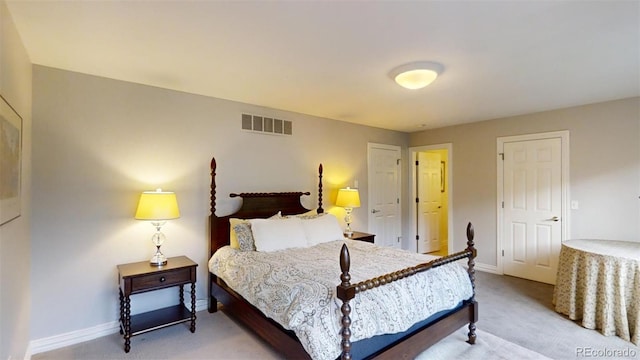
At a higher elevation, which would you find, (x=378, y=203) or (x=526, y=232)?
(x=378, y=203)

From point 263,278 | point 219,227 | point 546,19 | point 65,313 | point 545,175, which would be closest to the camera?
point 546,19

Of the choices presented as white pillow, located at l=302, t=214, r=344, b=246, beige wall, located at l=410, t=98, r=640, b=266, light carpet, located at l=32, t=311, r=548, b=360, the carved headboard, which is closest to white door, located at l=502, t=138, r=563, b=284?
beige wall, located at l=410, t=98, r=640, b=266

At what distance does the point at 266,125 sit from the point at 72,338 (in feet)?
9.55

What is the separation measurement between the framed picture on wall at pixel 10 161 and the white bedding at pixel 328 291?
1.62 meters

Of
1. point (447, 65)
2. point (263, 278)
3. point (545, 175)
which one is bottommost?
point (263, 278)

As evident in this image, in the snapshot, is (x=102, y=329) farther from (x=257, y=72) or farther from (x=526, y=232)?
(x=526, y=232)

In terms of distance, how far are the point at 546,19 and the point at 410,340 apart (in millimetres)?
2280

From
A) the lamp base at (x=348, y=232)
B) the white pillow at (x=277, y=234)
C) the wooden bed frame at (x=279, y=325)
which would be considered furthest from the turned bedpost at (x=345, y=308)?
the lamp base at (x=348, y=232)

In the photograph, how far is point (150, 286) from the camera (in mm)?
2742

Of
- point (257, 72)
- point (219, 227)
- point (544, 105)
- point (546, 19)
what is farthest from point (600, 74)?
point (219, 227)

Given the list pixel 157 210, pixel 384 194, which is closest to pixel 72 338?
pixel 157 210

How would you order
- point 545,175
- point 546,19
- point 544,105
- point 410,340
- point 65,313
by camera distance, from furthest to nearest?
point 545,175, point 544,105, point 65,313, point 410,340, point 546,19

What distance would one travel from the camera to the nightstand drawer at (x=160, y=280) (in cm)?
268

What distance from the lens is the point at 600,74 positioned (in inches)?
114
